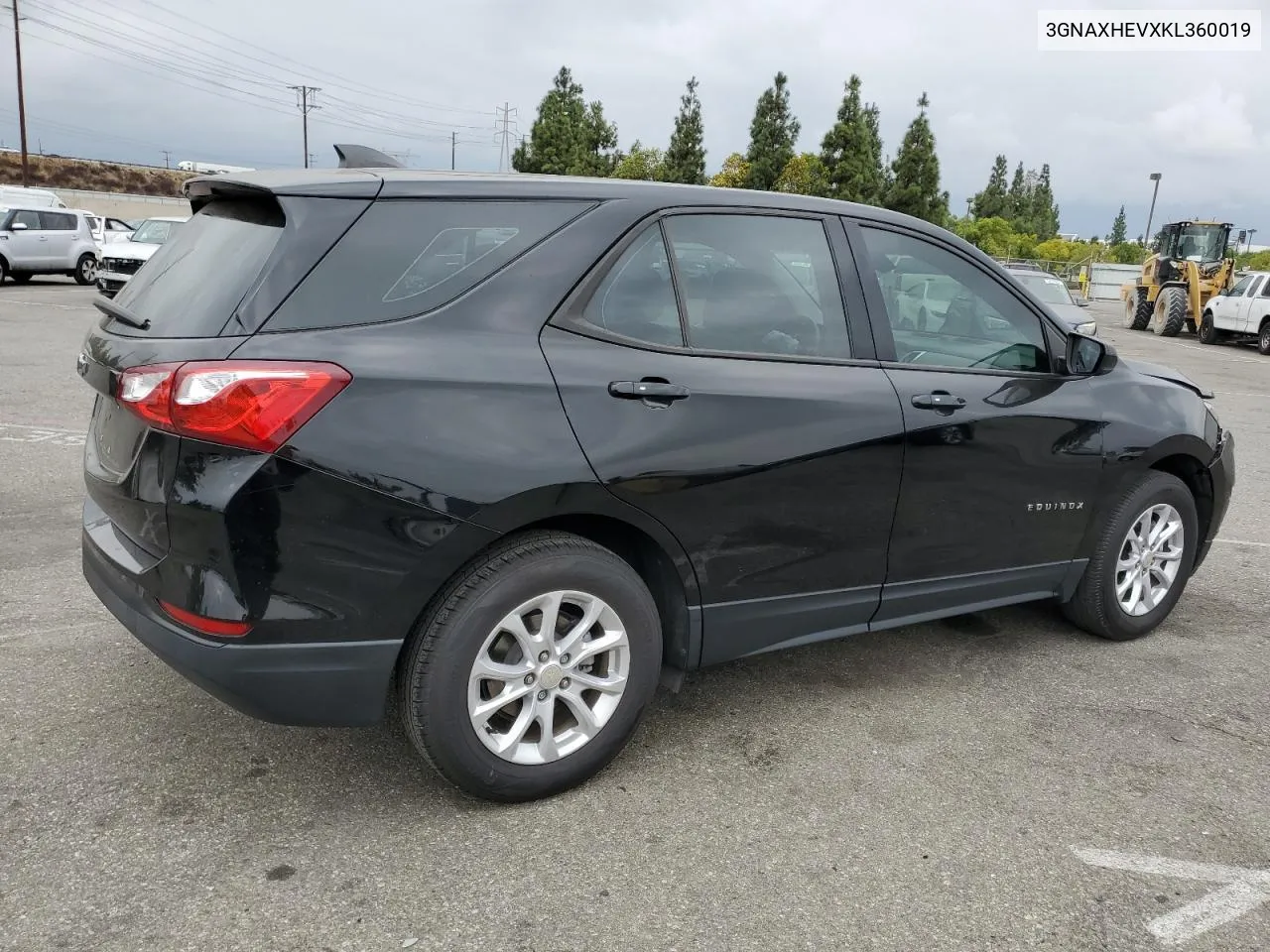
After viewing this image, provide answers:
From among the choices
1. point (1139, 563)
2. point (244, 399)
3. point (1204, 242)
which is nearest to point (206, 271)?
point (244, 399)

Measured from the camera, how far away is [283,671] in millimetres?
2576

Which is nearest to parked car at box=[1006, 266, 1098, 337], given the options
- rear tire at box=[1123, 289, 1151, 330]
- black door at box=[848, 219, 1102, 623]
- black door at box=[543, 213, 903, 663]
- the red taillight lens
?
black door at box=[848, 219, 1102, 623]

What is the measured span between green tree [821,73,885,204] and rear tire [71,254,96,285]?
33.6m

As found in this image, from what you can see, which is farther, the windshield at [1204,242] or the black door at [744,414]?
the windshield at [1204,242]

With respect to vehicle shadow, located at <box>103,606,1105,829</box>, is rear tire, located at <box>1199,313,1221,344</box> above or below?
above

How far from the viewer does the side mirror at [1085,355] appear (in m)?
3.98

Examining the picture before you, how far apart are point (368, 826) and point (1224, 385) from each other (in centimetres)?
1605

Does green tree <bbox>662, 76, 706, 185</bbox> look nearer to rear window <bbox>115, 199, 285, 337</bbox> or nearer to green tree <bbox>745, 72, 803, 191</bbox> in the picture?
green tree <bbox>745, 72, 803, 191</bbox>

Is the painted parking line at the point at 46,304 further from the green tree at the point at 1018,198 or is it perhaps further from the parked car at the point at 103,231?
the green tree at the point at 1018,198

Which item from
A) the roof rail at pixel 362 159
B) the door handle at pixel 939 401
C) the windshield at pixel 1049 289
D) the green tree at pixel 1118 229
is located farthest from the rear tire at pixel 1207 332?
the green tree at pixel 1118 229

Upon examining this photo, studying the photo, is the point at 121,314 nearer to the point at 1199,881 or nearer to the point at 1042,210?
the point at 1199,881

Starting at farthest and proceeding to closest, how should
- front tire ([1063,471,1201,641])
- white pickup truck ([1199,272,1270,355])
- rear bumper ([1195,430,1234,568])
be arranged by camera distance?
1. white pickup truck ([1199,272,1270,355])
2. rear bumper ([1195,430,1234,568])
3. front tire ([1063,471,1201,641])

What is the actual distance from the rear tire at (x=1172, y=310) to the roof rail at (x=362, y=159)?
87.7 feet

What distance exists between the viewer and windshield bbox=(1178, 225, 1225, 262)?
2741 centimetres
